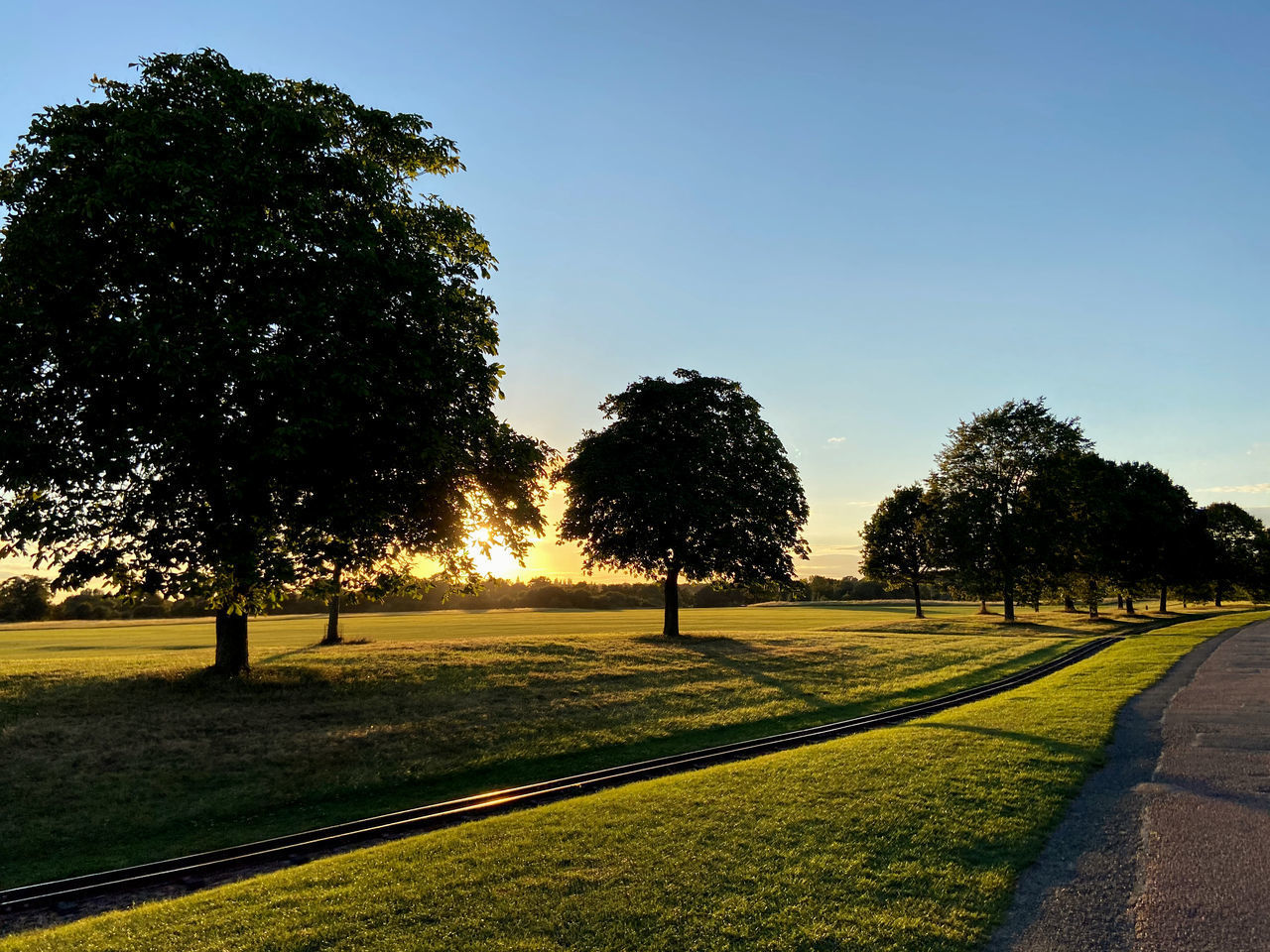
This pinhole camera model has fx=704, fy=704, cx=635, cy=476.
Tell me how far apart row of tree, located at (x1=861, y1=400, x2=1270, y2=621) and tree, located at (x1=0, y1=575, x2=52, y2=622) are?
308 feet

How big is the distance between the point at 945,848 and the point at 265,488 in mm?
18489

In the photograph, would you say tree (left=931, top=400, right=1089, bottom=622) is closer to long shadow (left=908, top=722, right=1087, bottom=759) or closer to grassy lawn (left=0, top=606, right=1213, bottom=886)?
grassy lawn (left=0, top=606, right=1213, bottom=886)

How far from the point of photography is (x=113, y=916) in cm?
828

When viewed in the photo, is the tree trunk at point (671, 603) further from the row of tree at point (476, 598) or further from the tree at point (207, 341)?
the tree at point (207, 341)

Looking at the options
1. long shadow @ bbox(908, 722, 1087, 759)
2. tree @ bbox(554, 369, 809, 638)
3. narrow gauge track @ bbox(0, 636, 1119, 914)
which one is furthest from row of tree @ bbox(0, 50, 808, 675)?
tree @ bbox(554, 369, 809, 638)

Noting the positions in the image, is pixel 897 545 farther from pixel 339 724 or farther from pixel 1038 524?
pixel 339 724

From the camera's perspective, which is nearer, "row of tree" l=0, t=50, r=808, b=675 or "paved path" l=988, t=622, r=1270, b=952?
"paved path" l=988, t=622, r=1270, b=952

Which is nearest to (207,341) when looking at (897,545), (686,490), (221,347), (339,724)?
(221,347)

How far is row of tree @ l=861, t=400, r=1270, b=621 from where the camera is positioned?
193 feet

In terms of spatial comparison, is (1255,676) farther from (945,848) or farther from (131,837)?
(131,837)

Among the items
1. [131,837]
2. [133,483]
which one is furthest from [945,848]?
[133,483]

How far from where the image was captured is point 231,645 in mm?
22734

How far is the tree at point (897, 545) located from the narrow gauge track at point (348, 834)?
60.8 m

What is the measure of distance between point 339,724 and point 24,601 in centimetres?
8597
